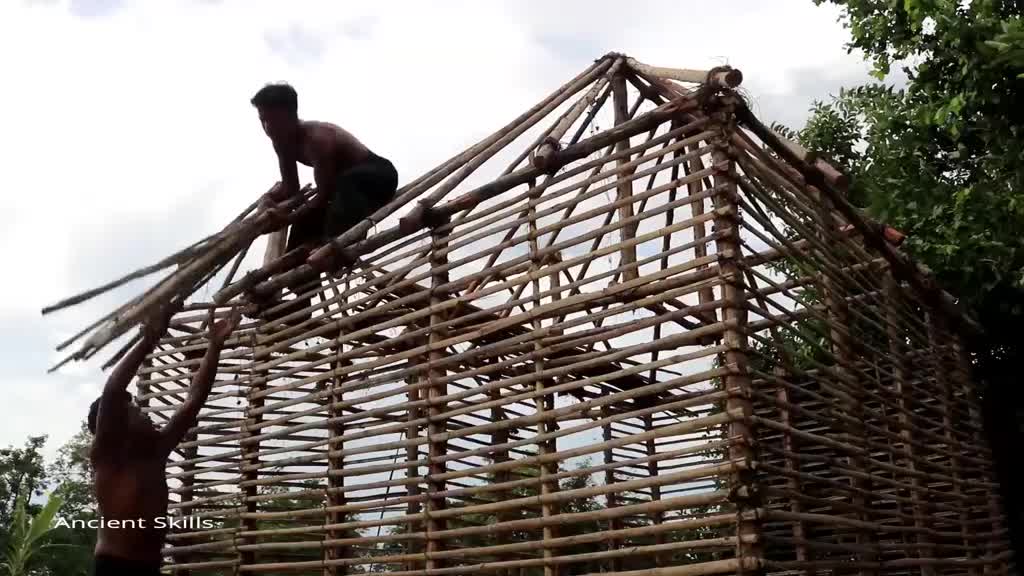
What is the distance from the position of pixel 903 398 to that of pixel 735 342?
6.84ft

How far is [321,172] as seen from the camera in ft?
17.1

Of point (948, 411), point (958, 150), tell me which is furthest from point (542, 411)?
point (958, 150)

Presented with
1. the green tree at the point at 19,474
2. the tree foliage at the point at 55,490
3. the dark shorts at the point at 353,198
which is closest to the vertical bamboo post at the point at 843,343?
the dark shorts at the point at 353,198

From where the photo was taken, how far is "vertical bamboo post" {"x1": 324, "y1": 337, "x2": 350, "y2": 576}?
451 centimetres

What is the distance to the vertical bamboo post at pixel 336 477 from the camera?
4.51m

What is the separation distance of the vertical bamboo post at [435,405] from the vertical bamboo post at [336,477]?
1.90ft

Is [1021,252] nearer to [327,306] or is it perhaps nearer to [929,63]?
[929,63]

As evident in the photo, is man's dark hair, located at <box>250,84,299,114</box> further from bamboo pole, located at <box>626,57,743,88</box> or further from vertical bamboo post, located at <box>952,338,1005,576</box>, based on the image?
vertical bamboo post, located at <box>952,338,1005,576</box>

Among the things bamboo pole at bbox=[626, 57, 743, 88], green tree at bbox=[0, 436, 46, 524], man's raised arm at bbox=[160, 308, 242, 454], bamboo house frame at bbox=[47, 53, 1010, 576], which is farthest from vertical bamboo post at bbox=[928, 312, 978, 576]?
green tree at bbox=[0, 436, 46, 524]

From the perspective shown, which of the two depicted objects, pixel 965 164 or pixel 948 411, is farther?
pixel 965 164

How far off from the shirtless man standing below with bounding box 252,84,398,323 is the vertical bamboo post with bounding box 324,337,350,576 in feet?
1.76

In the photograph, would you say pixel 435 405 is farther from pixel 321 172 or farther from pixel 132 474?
pixel 321 172

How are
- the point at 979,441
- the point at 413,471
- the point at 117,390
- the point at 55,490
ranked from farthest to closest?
the point at 55,490 → the point at 979,441 → the point at 413,471 → the point at 117,390

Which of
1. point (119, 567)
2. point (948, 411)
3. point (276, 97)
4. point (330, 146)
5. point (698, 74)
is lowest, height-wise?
point (119, 567)
